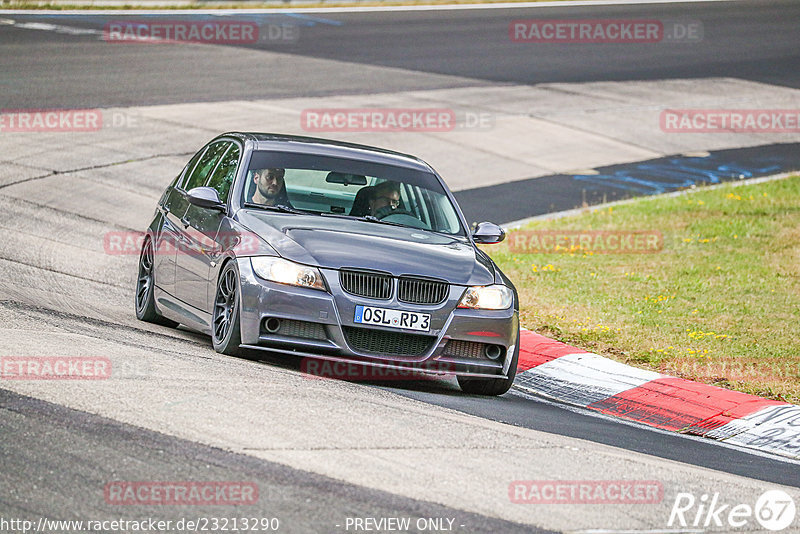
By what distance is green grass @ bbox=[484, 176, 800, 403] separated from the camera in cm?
1051

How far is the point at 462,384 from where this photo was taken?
9.12 metres

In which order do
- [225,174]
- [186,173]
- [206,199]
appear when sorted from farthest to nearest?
[186,173], [225,174], [206,199]

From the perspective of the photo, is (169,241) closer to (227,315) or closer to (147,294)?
(147,294)

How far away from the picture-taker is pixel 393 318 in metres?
8.22

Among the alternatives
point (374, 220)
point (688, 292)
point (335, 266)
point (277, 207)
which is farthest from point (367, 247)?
point (688, 292)

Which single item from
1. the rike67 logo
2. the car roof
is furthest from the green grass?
the rike67 logo

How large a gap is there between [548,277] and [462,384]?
493 cm

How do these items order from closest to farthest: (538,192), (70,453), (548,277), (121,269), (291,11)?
(70,453)
(121,269)
(548,277)
(538,192)
(291,11)

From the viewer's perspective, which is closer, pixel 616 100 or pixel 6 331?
pixel 6 331

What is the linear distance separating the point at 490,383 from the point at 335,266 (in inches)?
59.0

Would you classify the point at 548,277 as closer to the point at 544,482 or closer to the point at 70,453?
the point at 544,482

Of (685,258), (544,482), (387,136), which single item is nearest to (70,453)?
(544,482)

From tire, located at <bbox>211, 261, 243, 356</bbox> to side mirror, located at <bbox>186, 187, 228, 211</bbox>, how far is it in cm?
65

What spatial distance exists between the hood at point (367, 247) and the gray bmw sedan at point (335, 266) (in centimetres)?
1
